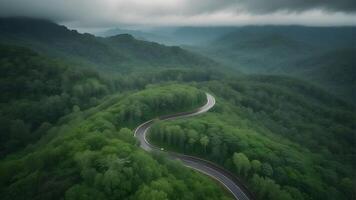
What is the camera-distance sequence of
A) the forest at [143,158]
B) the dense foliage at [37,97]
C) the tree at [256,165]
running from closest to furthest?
the forest at [143,158] → the tree at [256,165] → the dense foliage at [37,97]

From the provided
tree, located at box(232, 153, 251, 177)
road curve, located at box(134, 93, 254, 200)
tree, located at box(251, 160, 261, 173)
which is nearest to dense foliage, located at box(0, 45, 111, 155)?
road curve, located at box(134, 93, 254, 200)

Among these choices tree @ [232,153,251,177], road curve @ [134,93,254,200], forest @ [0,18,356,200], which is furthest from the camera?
tree @ [232,153,251,177]

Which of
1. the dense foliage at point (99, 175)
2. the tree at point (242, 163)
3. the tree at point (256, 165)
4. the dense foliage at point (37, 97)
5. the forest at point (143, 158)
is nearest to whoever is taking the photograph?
the dense foliage at point (99, 175)

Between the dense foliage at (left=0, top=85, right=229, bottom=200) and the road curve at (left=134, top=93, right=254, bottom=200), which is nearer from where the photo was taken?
the dense foliage at (left=0, top=85, right=229, bottom=200)

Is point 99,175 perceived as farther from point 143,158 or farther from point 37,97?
point 37,97

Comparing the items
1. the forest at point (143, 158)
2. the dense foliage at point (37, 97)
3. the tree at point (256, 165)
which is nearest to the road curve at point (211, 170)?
the forest at point (143, 158)

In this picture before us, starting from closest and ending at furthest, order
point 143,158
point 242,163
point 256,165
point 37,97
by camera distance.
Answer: point 143,158 < point 242,163 < point 256,165 < point 37,97

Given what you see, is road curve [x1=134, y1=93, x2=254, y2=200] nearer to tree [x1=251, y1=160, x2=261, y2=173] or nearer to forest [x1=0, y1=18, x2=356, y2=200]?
forest [x1=0, y1=18, x2=356, y2=200]

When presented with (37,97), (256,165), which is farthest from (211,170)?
(37,97)

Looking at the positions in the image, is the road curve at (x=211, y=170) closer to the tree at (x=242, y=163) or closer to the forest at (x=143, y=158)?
the forest at (x=143, y=158)
